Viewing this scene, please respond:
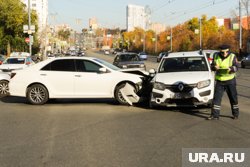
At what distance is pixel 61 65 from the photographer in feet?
46.7

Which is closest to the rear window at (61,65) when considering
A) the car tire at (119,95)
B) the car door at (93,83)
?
the car door at (93,83)

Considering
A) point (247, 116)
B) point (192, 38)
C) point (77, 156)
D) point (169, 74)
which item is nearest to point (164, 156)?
point (77, 156)

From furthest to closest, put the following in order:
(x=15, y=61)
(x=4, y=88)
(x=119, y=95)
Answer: (x=15, y=61)
(x=4, y=88)
(x=119, y=95)

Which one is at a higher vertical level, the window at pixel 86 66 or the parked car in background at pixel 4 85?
the window at pixel 86 66

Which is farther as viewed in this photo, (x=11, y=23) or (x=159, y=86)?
(x=11, y=23)

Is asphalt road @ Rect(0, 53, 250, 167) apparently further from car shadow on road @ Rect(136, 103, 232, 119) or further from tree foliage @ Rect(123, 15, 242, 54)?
tree foliage @ Rect(123, 15, 242, 54)

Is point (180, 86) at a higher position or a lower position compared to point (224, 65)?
lower

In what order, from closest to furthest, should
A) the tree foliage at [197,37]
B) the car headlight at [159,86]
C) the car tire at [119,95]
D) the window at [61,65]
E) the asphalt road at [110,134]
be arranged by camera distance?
1. the asphalt road at [110,134]
2. the car headlight at [159,86]
3. the car tire at [119,95]
4. the window at [61,65]
5. the tree foliage at [197,37]

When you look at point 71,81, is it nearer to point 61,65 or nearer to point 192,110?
point 61,65

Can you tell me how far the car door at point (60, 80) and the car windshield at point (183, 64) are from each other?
2842 millimetres

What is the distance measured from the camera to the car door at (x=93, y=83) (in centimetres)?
1370

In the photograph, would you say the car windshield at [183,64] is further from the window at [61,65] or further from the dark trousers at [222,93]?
the window at [61,65]

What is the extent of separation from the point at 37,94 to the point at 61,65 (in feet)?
3.89

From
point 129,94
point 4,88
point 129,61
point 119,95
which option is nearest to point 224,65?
point 129,94
